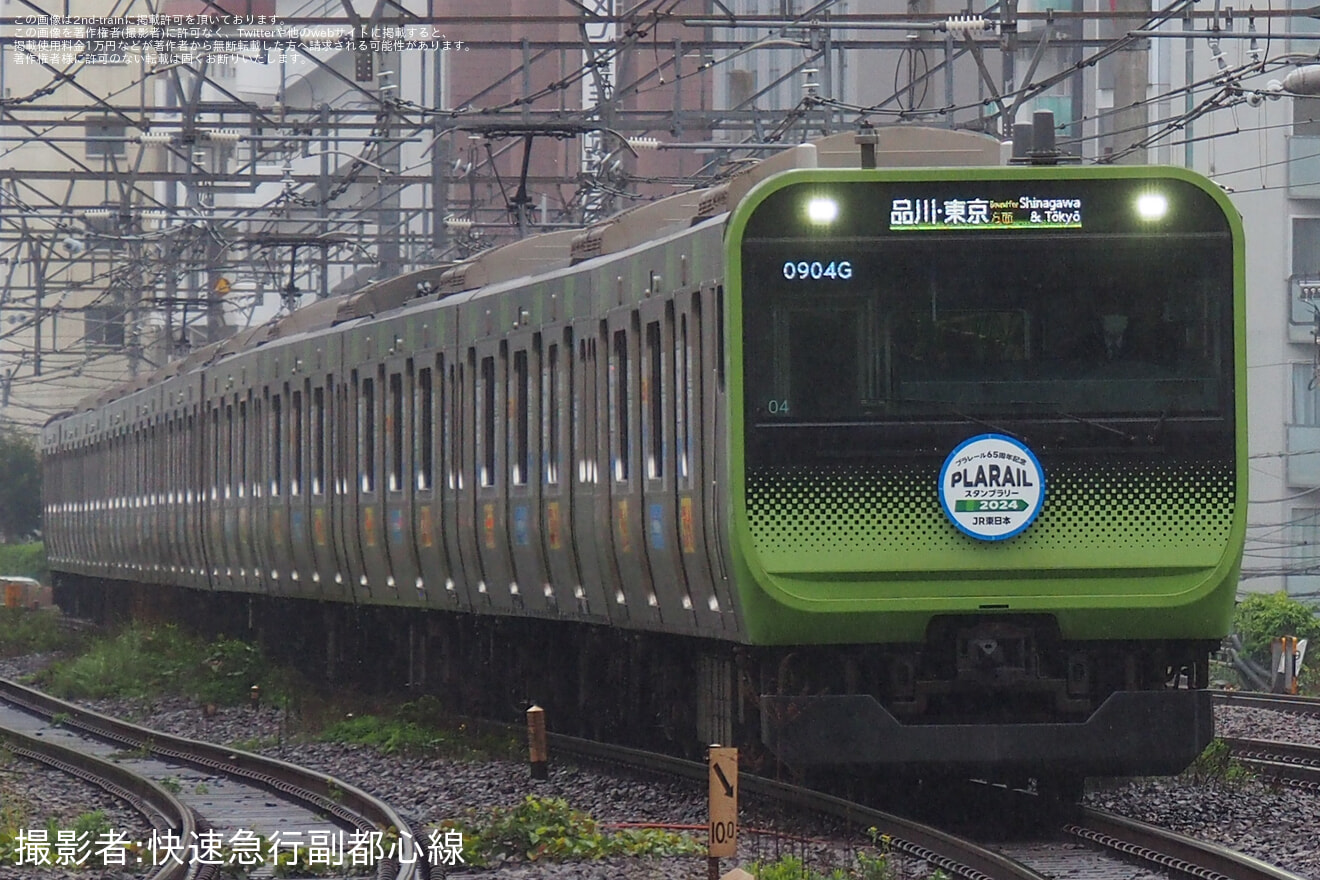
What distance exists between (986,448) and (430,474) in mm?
7196

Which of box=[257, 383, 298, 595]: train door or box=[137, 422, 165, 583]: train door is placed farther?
box=[137, 422, 165, 583]: train door

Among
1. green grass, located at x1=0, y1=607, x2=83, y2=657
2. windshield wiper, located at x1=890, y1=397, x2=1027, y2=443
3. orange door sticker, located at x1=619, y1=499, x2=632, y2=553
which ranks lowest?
green grass, located at x1=0, y1=607, x2=83, y2=657

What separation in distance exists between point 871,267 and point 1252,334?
3079 centimetres

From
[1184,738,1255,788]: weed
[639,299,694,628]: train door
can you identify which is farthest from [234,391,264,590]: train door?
[1184,738,1255,788]: weed

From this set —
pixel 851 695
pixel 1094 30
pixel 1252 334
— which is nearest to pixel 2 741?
pixel 851 695

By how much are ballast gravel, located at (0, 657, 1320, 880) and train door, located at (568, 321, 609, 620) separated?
3.14 feet

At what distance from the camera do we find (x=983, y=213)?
10867mm

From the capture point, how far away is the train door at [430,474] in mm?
17000

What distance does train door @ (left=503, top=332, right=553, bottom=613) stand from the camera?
14.9 metres

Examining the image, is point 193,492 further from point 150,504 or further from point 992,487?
point 992,487

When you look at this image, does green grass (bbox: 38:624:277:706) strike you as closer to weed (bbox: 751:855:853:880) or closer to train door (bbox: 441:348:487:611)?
train door (bbox: 441:348:487:611)

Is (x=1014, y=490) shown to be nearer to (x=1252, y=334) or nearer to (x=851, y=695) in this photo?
(x=851, y=695)

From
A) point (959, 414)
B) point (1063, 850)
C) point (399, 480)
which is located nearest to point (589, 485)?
point (959, 414)

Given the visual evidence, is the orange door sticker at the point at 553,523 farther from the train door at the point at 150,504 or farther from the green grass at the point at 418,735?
the train door at the point at 150,504
